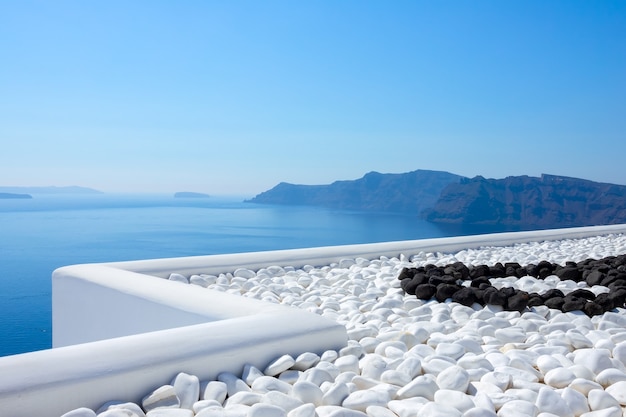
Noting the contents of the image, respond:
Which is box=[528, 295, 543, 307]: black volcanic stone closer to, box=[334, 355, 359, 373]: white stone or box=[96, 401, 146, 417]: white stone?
box=[334, 355, 359, 373]: white stone

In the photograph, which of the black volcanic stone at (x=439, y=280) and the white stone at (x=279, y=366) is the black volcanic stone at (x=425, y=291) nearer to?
the black volcanic stone at (x=439, y=280)

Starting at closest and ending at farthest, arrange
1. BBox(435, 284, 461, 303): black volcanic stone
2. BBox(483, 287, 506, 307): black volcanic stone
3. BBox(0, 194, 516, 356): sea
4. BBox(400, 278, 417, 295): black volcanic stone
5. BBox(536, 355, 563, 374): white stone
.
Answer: BBox(536, 355, 563, 374): white stone, BBox(483, 287, 506, 307): black volcanic stone, BBox(435, 284, 461, 303): black volcanic stone, BBox(400, 278, 417, 295): black volcanic stone, BBox(0, 194, 516, 356): sea

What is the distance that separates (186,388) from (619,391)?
116 centimetres

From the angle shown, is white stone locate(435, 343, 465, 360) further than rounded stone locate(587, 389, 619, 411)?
Yes

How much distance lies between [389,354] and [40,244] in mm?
23045

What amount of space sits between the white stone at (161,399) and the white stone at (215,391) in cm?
8

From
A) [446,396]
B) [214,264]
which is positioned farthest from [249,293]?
[446,396]

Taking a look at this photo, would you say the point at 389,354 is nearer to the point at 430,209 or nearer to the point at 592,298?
the point at 592,298

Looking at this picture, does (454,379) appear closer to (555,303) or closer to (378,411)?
(378,411)

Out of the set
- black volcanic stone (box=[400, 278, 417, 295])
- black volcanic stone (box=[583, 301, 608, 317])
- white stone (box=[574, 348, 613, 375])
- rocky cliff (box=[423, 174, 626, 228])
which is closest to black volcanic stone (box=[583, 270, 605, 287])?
black volcanic stone (box=[583, 301, 608, 317])

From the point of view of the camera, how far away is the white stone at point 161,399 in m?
1.47

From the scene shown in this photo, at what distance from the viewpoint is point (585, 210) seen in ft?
64.8

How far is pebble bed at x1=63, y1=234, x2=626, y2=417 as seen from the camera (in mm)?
1463

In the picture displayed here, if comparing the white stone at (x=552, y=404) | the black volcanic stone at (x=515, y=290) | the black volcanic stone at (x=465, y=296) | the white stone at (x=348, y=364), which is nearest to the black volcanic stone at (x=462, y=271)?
the black volcanic stone at (x=515, y=290)
